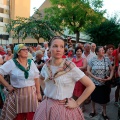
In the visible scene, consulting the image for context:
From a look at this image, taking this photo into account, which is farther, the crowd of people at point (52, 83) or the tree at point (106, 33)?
the tree at point (106, 33)

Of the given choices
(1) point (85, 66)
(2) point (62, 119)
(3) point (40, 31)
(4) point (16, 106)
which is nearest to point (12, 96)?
(4) point (16, 106)

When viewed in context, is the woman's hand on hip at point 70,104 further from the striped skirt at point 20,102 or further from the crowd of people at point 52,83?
the striped skirt at point 20,102

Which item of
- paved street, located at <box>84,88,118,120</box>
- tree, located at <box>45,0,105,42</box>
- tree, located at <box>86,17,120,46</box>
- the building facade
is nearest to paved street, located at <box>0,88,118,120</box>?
paved street, located at <box>84,88,118,120</box>

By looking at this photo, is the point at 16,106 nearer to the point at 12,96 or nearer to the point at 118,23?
the point at 12,96

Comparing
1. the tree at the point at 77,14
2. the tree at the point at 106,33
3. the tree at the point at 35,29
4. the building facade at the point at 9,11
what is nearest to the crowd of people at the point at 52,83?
the tree at the point at 106,33

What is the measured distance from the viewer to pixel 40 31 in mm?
23203

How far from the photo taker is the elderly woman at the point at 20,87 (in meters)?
3.78

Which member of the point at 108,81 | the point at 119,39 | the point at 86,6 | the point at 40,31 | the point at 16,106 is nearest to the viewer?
the point at 16,106

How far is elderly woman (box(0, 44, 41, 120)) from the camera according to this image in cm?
378

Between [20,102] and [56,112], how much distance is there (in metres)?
1.47

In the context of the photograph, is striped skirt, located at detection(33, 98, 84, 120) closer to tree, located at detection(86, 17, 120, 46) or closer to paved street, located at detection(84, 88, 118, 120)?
paved street, located at detection(84, 88, 118, 120)

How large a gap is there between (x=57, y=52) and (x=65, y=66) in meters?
0.18

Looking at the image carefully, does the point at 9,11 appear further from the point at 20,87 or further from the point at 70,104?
the point at 70,104

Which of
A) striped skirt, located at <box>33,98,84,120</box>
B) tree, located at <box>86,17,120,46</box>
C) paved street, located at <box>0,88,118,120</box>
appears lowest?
paved street, located at <box>0,88,118,120</box>
